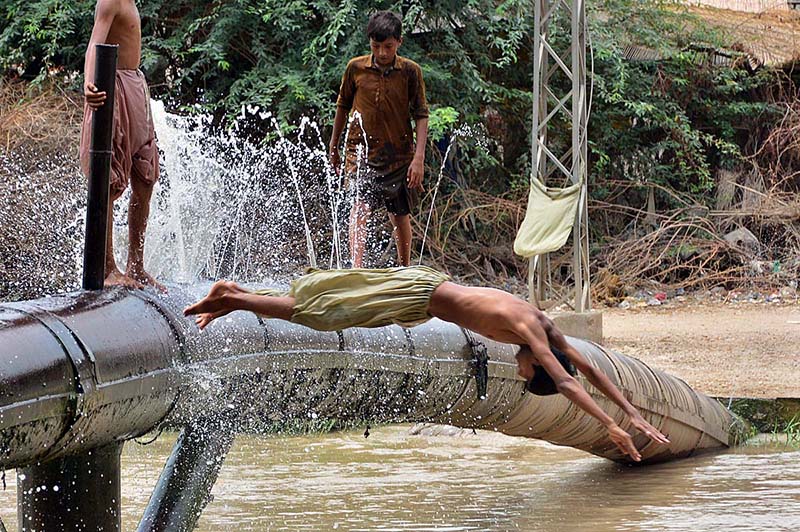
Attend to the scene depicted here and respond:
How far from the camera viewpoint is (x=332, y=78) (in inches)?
575

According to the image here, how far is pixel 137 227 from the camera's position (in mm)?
5531

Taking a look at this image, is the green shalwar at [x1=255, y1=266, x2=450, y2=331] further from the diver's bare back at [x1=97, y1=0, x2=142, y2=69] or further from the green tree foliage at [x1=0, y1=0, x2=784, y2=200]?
the green tree foliage at [x1=0, y1=0, x2=784, y2=200]

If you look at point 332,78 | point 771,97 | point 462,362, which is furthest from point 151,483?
point 771,97

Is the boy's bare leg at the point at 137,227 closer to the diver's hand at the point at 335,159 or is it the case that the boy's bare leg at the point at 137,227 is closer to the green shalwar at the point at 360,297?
the green shalwar at the point at 360,297

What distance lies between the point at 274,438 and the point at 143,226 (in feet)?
13.3

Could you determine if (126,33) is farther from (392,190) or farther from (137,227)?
(392,190)

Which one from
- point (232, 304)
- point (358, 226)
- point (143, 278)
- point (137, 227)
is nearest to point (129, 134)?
point (137, 227)

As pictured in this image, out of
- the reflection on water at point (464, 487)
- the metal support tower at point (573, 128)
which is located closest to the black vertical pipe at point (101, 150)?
the reflection on water at point (464, 487)

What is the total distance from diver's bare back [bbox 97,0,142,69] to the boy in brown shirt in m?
2.13

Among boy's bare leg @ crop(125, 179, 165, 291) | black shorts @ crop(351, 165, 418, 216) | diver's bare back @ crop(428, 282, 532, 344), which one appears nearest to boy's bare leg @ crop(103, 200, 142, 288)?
boy's bare leg @ crop(125, 179, 165, 291)

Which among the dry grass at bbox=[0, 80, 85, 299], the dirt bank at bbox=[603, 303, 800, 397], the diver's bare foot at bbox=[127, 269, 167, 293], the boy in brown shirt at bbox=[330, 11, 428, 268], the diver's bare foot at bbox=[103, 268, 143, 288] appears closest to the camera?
the diver's bare foot at bbox=[103, 268, 143, 288]

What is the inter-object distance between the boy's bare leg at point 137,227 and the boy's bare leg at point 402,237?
2.31 m

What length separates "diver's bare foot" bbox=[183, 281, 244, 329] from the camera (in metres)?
4.50

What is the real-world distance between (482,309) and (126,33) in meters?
2.16
